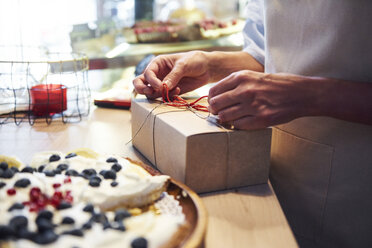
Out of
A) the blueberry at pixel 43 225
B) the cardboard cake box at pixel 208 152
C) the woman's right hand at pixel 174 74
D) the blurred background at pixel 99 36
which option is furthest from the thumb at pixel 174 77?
the blurred background at pixel 99 36

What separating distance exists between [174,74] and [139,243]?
2.48 feet

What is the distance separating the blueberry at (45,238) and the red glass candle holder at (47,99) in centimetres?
101

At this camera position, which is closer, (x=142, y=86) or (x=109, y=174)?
(x=109, y=174)

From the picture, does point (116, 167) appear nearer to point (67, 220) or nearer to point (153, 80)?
point (67, 220)

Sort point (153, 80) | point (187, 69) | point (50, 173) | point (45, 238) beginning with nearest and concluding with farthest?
point (45, 238) < point (50, 173) < point (153, 80) < point (187, 69)

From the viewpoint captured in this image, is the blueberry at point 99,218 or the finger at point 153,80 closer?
the blueberry at point 99,218

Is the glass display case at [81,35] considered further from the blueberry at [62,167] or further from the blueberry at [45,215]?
the blueberry at [45,215]

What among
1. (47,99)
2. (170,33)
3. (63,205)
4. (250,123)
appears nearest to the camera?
(63,205)

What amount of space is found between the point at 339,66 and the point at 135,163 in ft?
2.09

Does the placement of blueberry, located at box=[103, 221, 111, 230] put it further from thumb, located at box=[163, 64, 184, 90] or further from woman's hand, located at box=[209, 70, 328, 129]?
thumb, located at box=[163, 64, 184, 90]

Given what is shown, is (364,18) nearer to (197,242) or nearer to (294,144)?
(294,144)

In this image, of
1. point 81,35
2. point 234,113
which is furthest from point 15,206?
point 81,35

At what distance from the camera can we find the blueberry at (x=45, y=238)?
0.57 m

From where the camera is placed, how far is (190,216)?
0.72 metres
